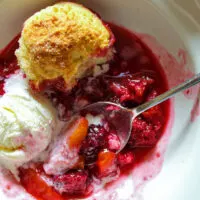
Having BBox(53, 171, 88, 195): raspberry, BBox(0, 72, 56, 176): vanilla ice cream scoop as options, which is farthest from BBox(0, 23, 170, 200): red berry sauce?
BBox(0, 72, 56, 176): vanilla ice cream scoop

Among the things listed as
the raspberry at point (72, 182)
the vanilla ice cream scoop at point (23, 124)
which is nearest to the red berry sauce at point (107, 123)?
the raspberry at point (72, 182)

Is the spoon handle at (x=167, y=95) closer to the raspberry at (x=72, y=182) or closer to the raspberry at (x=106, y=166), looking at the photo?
the raspberry at (x=106, y=166)

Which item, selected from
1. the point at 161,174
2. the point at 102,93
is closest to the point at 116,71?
the point at 102,93

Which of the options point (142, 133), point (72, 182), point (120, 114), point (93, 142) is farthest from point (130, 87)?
point (72, 182)

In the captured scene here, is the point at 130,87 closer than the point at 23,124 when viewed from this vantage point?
No

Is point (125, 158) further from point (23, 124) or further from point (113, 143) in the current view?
point (23, 124)

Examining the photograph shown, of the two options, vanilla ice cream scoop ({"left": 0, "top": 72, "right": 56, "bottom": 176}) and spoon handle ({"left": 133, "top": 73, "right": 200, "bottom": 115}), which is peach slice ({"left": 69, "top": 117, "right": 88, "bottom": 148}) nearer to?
vanilla ice cream scoop ({"left": 0, "top": 72, "right": 56, "bottom": 176})
